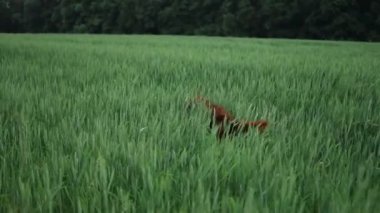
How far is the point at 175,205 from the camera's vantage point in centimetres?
66

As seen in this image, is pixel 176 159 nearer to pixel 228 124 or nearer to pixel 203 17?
pixel 228 124

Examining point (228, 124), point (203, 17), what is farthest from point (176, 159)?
point (203, 17)

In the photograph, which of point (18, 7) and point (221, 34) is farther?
point (18, 7)

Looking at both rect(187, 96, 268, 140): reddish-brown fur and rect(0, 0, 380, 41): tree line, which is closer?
rect(187, 96, 268, 140): reddish-brown fur

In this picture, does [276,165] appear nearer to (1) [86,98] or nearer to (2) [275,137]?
(2) [275,137]

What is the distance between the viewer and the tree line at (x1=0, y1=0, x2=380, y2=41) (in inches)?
1094

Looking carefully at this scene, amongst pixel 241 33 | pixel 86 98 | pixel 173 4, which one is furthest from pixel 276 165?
pixel 173 4

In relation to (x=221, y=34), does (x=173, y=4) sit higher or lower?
higher

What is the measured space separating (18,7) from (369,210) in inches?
1815

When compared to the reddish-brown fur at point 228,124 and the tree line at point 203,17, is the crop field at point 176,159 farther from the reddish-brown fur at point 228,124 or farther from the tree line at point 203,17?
the tree line at point 203,17

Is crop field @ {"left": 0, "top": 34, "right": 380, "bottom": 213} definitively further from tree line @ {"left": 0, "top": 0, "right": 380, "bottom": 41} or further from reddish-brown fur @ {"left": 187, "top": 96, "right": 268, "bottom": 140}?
tree line @ {"left": 0, "top": 0, "right": 380, "bottom": 41}

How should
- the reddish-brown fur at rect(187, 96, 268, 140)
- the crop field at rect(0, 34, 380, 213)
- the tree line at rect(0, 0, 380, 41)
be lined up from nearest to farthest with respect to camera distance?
1. the crop field at rect(0, 34, 380, 213)
2. the reddish-brown fur at rect(187, 96, 268, 140)
3. the tree line at rect(0, 0, 380, 41)

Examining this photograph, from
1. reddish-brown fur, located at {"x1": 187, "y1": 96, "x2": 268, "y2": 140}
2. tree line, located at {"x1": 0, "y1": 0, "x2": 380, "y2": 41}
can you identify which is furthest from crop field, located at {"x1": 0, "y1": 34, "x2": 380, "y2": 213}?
tree line, located at {"x1": 0, "y1": 0, "x2": 380, "y2": 41}

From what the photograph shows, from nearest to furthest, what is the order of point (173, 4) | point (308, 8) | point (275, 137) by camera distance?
point (275, 137)
point (308, 8)
point (173, 4)
